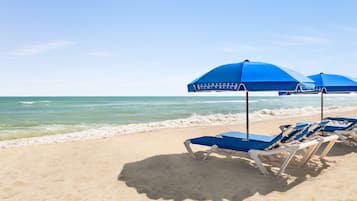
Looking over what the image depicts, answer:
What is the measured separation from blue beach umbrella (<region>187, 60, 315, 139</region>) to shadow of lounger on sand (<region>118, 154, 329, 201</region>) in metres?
1.54

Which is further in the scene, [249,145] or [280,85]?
[249,145]

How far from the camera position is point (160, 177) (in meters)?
5.77

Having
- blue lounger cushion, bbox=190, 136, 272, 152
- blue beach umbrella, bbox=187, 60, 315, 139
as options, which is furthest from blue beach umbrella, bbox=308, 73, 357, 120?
blue lounger cushion, bbox=190, 136, 272, 152

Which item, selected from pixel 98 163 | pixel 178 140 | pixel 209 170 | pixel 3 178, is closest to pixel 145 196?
pixel 209 170

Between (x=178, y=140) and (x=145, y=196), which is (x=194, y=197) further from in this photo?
(x=178, y=140)

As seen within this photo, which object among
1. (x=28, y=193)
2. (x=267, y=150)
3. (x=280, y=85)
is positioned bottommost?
(x=28, y=193)

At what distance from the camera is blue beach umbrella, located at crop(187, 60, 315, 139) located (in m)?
5.36

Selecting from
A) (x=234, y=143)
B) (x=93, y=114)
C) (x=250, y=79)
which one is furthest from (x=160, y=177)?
(x=93, y=114)

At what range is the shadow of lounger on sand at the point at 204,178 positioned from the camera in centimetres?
496

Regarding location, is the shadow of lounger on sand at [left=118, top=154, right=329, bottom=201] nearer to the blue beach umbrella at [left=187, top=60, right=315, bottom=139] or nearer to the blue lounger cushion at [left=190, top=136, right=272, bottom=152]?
the blue lounger cushion at [left=190, top=136, right=272, bottom=152]

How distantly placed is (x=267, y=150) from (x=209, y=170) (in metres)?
1.19

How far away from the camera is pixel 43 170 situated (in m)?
6.56

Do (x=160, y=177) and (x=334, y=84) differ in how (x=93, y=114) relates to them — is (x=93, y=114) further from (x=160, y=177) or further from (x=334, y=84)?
(x=160, y=177)

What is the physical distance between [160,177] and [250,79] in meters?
2.35
